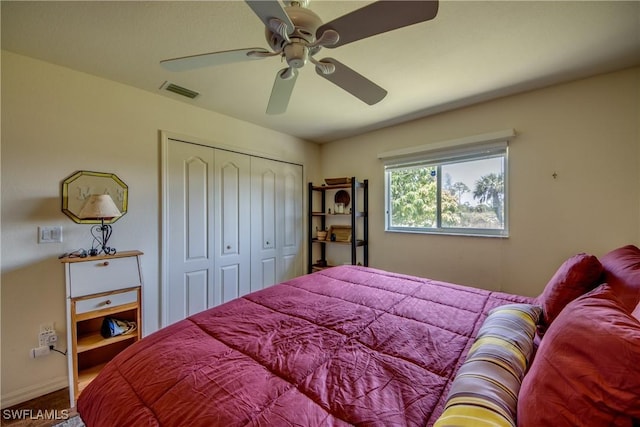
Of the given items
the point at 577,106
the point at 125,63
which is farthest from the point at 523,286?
the point at 125,63

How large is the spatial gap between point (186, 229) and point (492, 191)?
3114mm

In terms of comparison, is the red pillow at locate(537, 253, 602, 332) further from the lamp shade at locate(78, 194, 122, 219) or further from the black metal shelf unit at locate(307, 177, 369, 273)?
the lamp shade at locate(78, 194, 122, 219)

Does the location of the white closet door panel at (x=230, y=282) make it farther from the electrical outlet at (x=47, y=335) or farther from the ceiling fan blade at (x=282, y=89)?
the ceiling fan blade at (x=282, y=89)

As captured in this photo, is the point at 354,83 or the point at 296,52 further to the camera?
the point at 354,83

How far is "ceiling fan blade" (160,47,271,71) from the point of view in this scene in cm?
119

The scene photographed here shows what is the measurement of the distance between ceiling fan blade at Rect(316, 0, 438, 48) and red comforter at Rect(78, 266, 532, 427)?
133cm

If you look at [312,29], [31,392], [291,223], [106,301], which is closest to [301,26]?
[312,29]

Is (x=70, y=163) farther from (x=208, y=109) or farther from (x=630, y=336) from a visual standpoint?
(x=630, y=336)

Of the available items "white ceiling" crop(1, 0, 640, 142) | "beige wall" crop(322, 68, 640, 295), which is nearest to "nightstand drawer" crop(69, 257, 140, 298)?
"white ceiling" crop(1, 0, 640, 142)

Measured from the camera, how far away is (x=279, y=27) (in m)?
1.02

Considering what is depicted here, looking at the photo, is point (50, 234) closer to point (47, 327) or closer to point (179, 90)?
point (47, 327)

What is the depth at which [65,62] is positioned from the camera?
6.03 ft

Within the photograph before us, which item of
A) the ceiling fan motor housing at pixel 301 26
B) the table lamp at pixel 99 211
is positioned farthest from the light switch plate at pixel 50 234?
the ceiling fan motor housing at pixel 301 26

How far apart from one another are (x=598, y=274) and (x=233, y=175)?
3005 mm
